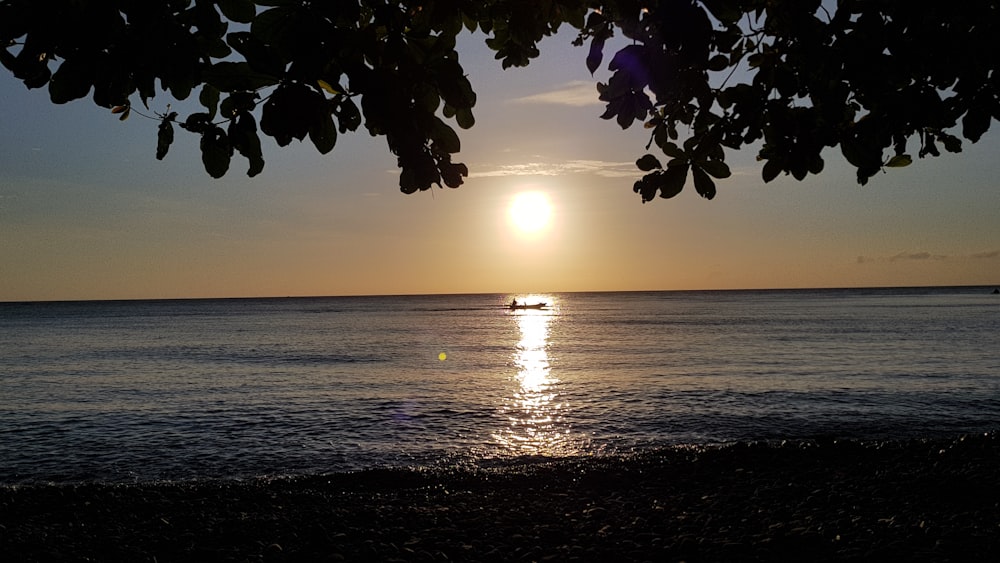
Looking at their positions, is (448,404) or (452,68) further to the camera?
(448,404)

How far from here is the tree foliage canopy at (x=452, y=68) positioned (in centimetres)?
231

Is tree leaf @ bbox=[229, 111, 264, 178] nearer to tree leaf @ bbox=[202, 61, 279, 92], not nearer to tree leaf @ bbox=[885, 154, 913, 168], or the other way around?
tree leaf @ bbox=[202, 61, 279, 92]

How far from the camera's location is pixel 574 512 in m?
9.63

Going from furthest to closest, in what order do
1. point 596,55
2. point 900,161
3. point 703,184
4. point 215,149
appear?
point 900,161 < point 703,184 < point 596,55 < point 215,149

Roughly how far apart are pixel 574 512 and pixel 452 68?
8320mm

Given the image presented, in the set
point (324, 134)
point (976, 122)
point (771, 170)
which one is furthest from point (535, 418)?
point (324, 134)

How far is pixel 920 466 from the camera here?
1152 centimetres

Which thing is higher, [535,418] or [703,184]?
[703,184]

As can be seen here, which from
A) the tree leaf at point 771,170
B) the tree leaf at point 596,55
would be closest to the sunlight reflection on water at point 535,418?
the tree leaf at point 771,170

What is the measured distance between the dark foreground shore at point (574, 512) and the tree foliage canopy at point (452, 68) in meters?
5.48

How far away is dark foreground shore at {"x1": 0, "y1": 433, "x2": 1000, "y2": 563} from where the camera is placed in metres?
7.89

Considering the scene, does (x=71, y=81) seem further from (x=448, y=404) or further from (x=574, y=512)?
(x=448, y=404)

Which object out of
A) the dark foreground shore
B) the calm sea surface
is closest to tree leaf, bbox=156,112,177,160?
the dark foreground shore

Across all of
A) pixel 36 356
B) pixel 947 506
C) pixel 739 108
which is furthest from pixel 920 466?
pixel 36 356
